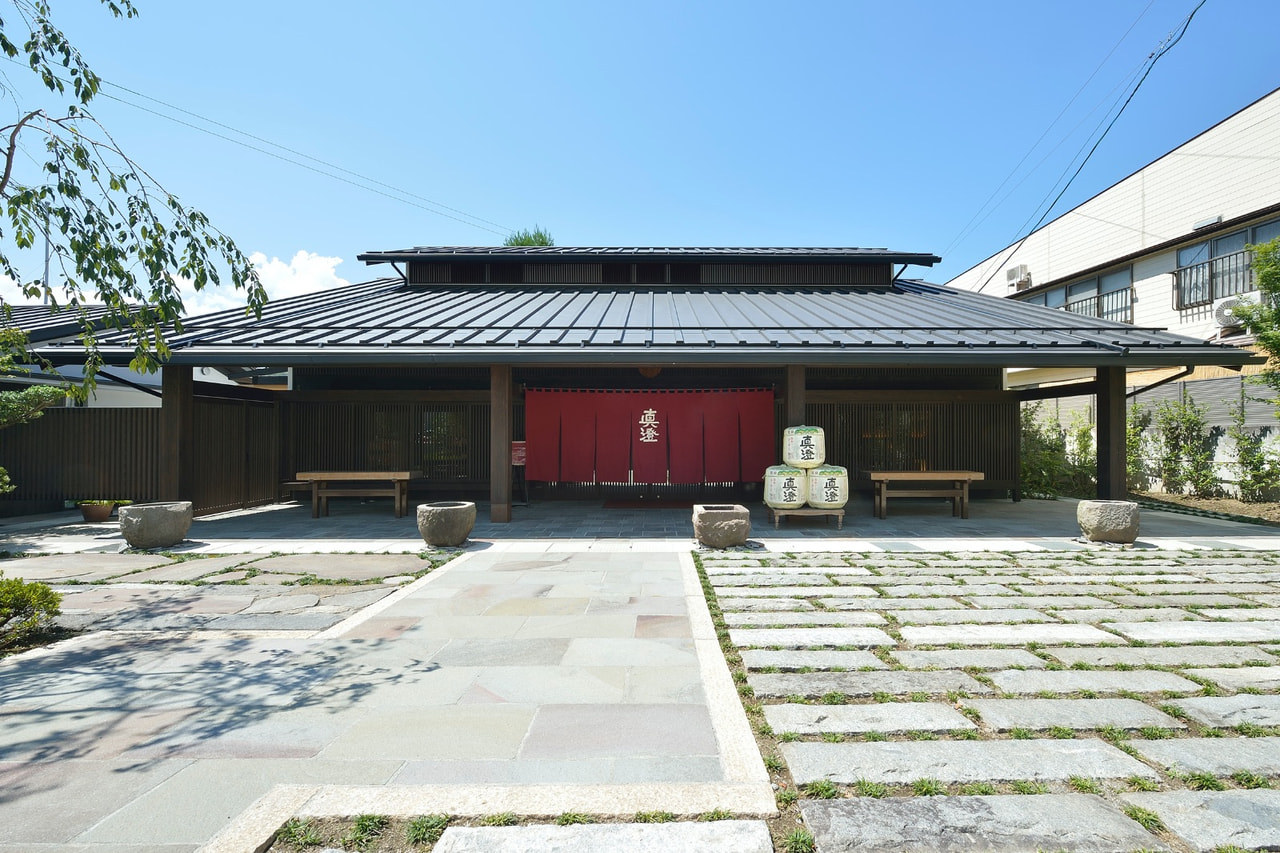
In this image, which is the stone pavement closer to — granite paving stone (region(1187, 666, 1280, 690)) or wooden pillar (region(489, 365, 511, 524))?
granite paving stone (region(1187, 666, 1280, 690))

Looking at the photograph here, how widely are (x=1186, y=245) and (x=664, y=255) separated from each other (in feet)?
38.1

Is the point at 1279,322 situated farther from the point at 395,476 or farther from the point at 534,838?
the point at 395,476

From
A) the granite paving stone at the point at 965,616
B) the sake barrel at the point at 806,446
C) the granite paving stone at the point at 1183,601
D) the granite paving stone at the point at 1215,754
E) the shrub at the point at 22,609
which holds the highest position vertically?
the sake barrel at the point at 806,446

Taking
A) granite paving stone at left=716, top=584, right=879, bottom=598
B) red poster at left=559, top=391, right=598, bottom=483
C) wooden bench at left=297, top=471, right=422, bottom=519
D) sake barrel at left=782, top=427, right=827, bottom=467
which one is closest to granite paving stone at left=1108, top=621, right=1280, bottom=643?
granite paving stone at left=716, top=584, right=879, bottom=598

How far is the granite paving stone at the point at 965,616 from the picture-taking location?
464cm

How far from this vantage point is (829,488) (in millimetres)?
8984

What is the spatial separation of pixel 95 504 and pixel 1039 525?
1519cm

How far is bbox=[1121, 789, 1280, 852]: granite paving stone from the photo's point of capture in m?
2.11

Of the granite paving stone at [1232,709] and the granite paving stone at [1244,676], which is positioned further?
the granite paving stone at [1244,676]

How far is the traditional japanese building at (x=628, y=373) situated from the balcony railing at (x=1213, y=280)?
3752mm

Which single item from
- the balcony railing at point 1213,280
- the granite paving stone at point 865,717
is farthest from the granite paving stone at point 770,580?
the balcony railing at point 1213,280

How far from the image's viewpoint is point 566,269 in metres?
14.6

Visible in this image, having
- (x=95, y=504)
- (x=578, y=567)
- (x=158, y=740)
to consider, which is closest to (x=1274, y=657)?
(x=578, y=567)

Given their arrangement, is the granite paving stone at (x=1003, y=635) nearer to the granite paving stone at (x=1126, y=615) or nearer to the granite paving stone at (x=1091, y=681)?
the granite paving stone at (x=1126, y=615)
